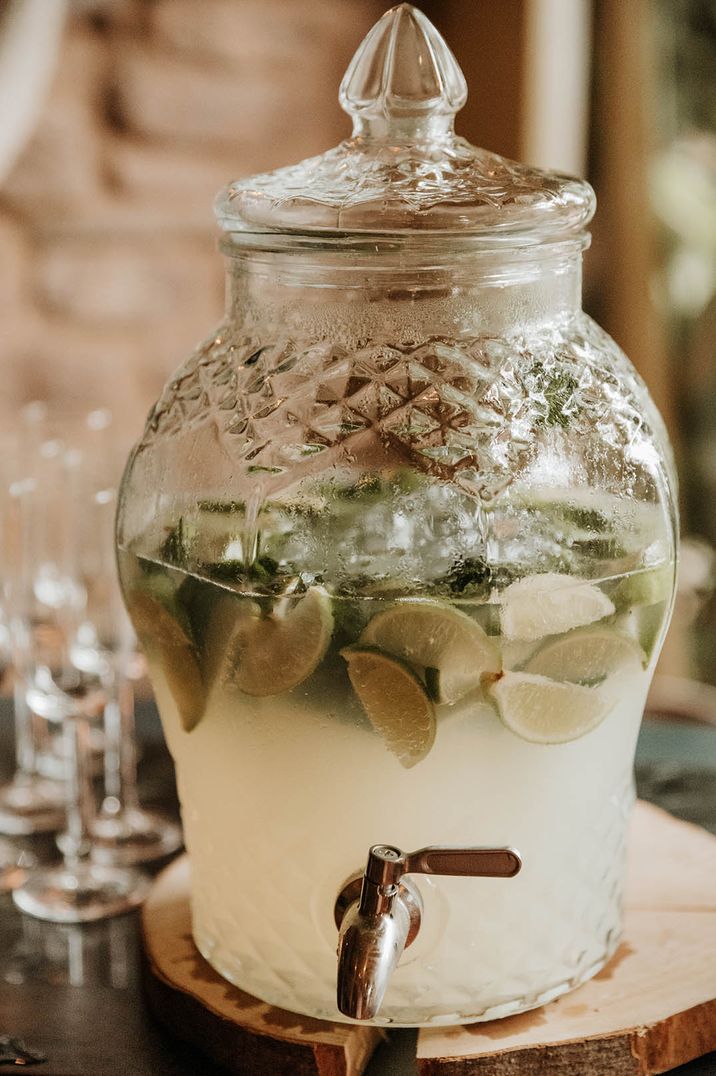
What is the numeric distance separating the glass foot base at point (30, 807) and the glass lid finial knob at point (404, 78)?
714 mm

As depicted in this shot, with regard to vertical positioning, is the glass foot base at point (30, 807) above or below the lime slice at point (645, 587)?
below

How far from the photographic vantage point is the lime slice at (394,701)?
75 centimetres

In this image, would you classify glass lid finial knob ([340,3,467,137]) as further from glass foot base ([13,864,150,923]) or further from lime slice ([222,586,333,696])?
glass foot base ([13,864,150,923])

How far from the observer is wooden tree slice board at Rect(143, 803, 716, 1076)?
0.80m

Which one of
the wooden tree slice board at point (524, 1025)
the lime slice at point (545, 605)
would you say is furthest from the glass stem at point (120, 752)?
the lime slice at point (545, 605)

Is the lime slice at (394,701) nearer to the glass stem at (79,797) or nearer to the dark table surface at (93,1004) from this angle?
the dark table surface at (93,1004)

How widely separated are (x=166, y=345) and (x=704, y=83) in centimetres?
98

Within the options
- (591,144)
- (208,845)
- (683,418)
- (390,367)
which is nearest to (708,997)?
(208,845)

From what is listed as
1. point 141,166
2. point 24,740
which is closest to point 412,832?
point 24,740

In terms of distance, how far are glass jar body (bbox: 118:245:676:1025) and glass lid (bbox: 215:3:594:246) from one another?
3 centimetres

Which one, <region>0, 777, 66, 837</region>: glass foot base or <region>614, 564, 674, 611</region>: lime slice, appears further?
<region>0, 777, 66, 837</region>: glass foot base

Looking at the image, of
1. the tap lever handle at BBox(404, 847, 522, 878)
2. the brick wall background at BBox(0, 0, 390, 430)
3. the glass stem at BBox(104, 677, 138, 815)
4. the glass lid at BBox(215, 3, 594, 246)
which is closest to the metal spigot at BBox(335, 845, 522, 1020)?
the tap lever handle at BBox(404, 847, 522, 878)

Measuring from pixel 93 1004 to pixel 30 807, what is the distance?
39 cm

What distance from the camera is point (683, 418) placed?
7.75 feet
